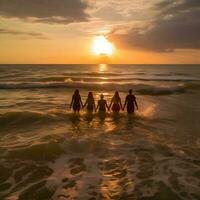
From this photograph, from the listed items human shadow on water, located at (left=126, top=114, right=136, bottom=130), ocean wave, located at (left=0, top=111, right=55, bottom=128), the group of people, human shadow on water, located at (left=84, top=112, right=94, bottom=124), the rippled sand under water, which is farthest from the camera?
the group of people

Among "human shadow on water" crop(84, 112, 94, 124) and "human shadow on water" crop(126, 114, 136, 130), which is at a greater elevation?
"human shadow on water" crop(84, 112, 94, 124)

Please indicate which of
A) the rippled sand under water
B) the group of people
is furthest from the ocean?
the group of people

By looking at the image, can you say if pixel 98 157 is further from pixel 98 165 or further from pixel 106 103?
pixel 106 103

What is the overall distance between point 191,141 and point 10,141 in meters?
7.79

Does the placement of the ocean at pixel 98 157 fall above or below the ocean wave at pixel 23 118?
below

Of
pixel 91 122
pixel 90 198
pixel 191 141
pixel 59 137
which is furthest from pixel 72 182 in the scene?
pixel 91 122

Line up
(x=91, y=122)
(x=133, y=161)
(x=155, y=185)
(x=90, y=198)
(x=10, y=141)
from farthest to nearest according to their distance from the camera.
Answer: (x=91, y=122)
(x=10, y=141)
(x=133, y=161)
(x=155, y=185)
(x=90, y=198)

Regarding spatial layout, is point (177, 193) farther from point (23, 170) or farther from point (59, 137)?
point (59, 137)

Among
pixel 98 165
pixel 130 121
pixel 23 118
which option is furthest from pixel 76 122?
pixel 98 165

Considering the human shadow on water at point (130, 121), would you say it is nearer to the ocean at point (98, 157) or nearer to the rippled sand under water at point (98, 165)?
the ocean at point (98, 157)

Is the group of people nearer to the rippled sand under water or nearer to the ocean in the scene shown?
the ocean

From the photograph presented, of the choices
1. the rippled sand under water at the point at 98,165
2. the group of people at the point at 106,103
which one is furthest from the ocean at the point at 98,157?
the group of people at the point at 106,103

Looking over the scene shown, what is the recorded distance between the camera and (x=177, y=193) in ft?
23.0

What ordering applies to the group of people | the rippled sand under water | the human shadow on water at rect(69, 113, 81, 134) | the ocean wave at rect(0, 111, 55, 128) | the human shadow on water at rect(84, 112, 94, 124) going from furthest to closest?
1. the group of people
2. the human shadow on water at rect(84, 112, 94, 124)
3. the ocean wave at rect(0, 111, 55, 128)
4. the human shadow on water at rect(69, 113, 81, 134)
5. the rippled sand under water
